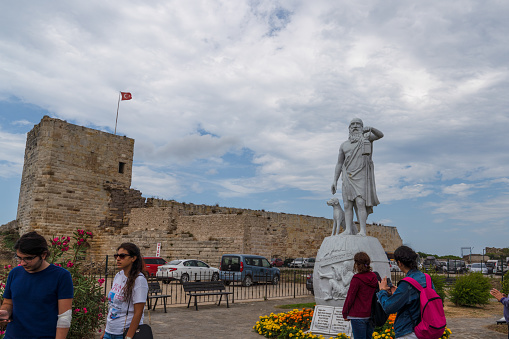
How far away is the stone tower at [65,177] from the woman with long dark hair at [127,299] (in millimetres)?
21837

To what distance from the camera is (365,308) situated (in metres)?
4.19

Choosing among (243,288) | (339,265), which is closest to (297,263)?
(243,288)

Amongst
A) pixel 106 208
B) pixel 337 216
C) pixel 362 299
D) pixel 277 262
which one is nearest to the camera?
pixel 362 299

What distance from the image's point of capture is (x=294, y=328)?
6.68 meters

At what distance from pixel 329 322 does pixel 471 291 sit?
7145mm

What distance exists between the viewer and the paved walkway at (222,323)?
24.3 feet

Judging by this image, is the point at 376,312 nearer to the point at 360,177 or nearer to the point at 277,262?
the point at 360,177

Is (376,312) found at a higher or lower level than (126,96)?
lower

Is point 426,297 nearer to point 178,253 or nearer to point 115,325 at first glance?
point 115,325

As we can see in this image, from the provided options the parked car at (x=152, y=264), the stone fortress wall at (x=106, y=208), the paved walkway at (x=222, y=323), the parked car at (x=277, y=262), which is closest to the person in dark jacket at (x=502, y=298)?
the paved walkway at (x=222, y=323)

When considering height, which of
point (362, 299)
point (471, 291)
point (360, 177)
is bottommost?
point (471, 291)

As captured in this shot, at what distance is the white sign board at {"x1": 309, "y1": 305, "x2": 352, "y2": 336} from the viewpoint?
641 centimetres

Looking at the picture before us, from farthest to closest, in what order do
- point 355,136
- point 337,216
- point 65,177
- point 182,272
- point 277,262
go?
point 277,262
point 65,177
point 182,272
point 337,216
point 355,136

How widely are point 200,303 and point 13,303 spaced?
32.2 ft
